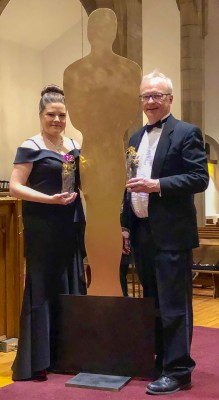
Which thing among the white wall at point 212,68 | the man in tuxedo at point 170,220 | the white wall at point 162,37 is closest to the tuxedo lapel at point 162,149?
the man in tuxedo at point 170,220

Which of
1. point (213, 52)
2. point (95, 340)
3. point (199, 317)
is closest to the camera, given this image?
point (95, 340)

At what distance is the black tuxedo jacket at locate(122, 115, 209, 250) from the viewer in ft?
11.4

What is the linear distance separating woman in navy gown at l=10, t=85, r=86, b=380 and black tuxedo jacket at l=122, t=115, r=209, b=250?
1.79 ft

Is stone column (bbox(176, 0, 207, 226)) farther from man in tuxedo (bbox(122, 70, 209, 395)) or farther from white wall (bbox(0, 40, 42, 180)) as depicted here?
man in tuxedo (bbox(122, 70, 209, 395))

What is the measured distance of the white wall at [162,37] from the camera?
1499cm

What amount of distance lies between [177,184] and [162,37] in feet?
40.6

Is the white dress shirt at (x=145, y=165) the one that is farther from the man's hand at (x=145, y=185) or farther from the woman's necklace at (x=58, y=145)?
the woman's necklace at (x=58, y=145)

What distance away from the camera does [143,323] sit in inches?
145

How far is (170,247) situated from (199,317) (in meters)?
3.08

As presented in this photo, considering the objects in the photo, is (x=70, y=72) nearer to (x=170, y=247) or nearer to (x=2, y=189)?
(x=170, y=247)

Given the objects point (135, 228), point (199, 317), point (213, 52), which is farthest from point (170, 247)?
point (213, 52)

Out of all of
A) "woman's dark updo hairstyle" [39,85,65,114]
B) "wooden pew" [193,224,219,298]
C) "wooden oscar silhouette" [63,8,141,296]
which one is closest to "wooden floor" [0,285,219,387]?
"wooden pew" [193,224,219,298]

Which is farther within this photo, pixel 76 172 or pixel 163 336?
pixel 76 172

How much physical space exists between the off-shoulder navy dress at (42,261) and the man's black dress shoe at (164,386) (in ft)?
2.27
